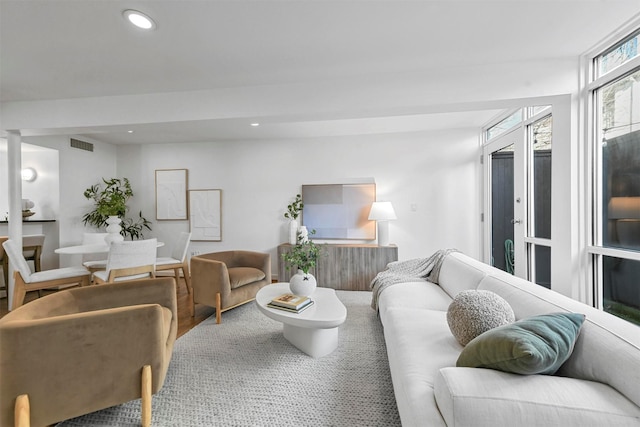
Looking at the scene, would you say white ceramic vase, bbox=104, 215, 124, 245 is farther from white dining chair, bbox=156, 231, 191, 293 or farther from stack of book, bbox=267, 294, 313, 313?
stack of book, bbox=267, 294, 313, 313

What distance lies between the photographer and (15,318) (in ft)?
4.15

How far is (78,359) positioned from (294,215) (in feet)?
10.6

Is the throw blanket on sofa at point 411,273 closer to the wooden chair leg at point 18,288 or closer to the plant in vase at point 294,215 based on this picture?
the plant in vase at point 294,215

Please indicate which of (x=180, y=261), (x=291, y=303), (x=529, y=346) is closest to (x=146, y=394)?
(x=291, y=303)

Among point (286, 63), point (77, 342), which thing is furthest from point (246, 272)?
point (286, 63)

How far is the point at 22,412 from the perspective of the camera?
1.14 metres

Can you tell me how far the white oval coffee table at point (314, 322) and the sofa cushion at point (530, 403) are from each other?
102 cm

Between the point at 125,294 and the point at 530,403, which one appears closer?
the point at 530,403

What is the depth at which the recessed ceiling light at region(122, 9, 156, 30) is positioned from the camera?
167 cm

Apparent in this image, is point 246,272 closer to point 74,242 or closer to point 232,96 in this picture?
point 232,96

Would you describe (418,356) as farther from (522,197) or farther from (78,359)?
(522,197)

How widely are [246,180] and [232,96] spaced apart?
6.60ft

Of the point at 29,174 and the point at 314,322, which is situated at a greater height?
the point at 29,174

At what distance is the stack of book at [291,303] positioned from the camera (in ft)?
6.68
